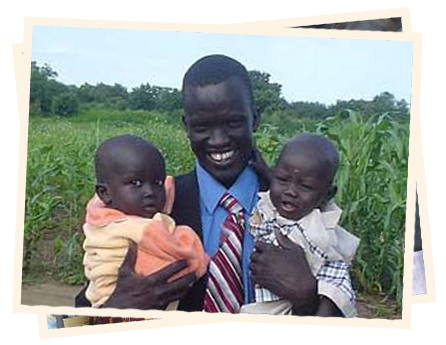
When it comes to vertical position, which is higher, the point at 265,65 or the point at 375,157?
the point at 265,65

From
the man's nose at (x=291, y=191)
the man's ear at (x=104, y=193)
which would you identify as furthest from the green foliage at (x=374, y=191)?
the man's ear at (x=104, y=193)

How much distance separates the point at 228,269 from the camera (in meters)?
1.73

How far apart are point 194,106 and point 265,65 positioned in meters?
0.18

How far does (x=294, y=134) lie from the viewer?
1.71 meters

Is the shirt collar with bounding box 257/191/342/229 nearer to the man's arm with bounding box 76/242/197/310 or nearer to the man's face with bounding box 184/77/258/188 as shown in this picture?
the man's face with bounding box 184/77/258/188

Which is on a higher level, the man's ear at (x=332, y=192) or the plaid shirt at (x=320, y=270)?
the man's ear at (x=332, y=192)

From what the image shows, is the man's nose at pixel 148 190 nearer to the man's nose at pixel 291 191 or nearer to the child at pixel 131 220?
the child at pixel 131 220

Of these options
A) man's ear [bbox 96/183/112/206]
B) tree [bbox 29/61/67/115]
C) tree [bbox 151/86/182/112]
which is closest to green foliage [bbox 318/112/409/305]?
tree [bbox 151/86/182/112]

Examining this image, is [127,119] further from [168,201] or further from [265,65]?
[265,65]

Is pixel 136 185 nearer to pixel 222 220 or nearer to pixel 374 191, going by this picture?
pixel 222 220

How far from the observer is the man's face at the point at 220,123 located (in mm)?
1698

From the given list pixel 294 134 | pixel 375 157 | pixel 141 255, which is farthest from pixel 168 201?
pixel 375 157

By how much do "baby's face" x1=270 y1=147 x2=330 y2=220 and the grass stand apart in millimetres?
39

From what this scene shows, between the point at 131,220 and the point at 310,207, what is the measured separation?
1.24 feet
